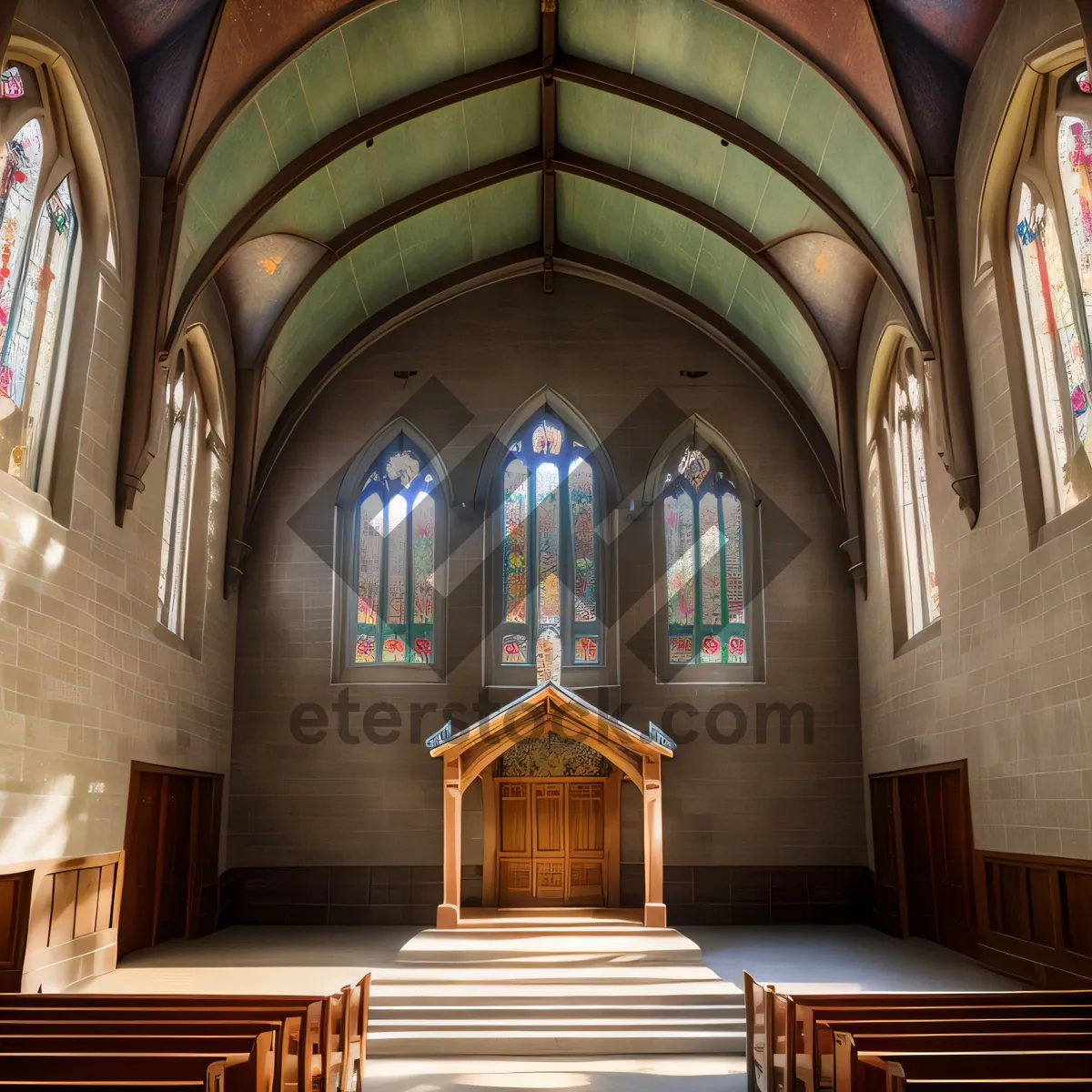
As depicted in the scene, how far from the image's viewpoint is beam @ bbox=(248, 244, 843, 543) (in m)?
13.7

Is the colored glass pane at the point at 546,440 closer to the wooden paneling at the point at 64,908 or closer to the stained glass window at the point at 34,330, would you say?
the stained glass window at the point at 34,330

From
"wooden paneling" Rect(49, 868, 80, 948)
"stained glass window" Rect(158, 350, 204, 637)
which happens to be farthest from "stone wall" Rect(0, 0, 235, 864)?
"stained glass window" Rect(158, 350, 204, 637)

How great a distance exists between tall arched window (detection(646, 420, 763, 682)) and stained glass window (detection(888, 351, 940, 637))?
6.93 feet

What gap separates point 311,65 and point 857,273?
19.8 ft

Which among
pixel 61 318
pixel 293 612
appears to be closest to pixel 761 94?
pixel 61 318

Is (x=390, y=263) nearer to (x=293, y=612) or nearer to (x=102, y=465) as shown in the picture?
(x=293, y=612)

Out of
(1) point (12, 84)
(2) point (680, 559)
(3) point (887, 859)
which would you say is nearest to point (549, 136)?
(2) point (680, 559)

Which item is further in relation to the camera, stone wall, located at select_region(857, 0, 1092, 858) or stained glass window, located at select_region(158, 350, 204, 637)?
stained glass window, located at select_region(158, 350, 204, 637)

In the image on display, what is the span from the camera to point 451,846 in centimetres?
1084

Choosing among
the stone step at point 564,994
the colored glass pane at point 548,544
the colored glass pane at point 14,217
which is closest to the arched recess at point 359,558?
the colored glass pane at point 548,544

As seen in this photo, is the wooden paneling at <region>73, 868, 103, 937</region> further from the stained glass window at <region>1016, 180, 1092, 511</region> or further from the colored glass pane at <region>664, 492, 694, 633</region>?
the stained glass window at <region>1016, 180, 1092, 511</region>

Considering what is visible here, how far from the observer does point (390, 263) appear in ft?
43.9

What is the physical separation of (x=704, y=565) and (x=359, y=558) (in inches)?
167

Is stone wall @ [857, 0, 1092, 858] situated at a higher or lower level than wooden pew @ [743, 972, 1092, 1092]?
higher
